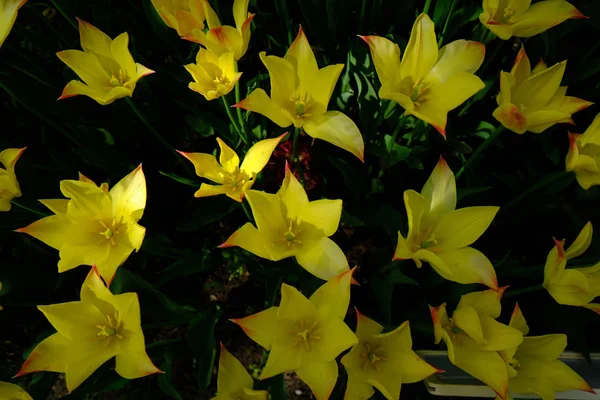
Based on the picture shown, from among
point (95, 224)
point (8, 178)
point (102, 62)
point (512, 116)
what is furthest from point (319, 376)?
point (102, 62)

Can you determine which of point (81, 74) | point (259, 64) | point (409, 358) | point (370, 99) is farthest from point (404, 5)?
point (409, 358)

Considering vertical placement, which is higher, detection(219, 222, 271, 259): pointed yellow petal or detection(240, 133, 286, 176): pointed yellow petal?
detection(240, 133, 286, 176): pointed yellow petal

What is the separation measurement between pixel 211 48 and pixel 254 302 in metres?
0.95

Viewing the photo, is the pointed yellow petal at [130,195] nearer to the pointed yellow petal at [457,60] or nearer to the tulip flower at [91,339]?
the tulip flower at [91,339]

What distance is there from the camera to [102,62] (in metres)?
1.33

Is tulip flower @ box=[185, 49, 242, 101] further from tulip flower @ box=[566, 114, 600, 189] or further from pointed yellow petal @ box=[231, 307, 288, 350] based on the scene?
tulip flower @ box=[566, 114, 600, 189]

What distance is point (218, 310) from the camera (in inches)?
62.0

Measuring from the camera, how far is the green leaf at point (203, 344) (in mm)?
1357

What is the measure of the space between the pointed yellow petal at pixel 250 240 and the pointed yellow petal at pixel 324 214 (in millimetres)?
131

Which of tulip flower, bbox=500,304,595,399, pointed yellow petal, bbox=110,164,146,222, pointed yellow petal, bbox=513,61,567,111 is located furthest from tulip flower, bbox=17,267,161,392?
pointed yellow petal, bbox=513,61,567,111

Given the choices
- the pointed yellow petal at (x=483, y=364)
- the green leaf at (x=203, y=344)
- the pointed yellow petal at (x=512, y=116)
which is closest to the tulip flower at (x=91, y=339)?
the green leaf at (x=203, y=344)

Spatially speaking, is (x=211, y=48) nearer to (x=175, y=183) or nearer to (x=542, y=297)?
(x=175, y=183)

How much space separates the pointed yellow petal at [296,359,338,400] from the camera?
1045 mm

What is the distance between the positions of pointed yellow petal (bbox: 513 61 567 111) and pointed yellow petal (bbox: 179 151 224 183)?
0.85 meters
